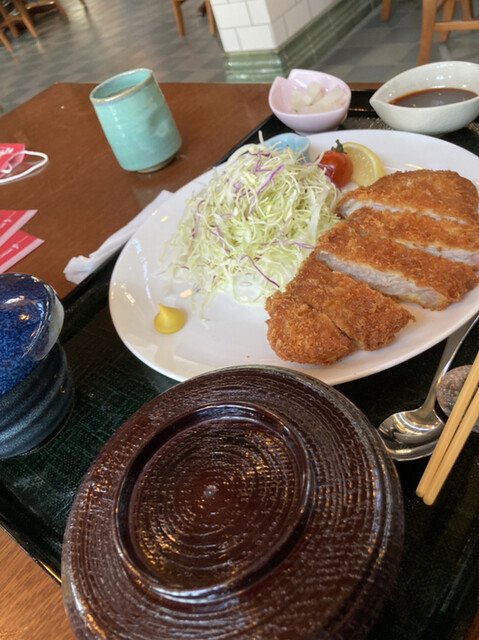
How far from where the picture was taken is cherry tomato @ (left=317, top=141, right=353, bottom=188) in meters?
1.67

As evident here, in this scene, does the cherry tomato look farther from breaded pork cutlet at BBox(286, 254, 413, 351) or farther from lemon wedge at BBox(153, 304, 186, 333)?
lemon wedge at BBox(153, 304, 186, 333)

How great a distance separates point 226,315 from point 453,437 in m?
0.76

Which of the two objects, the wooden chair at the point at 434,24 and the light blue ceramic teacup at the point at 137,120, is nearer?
the light blue ceramic teacup at the point at 137,120

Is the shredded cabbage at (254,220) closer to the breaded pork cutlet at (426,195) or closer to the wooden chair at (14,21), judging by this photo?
the breaded pork cutlet at (426,195)

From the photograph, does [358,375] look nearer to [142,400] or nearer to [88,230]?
[142,400]

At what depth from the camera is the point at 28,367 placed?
1.05 meters

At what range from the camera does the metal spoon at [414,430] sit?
89cm

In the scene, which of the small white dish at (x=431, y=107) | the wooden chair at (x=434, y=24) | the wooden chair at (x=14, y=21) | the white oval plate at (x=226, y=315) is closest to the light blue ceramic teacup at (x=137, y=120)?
the white oval plate at (x=226, y=315)

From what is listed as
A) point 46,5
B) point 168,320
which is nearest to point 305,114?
point 168,320

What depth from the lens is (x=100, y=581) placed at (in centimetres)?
61

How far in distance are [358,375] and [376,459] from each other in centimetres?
38

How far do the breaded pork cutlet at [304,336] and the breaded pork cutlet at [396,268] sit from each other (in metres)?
0.18

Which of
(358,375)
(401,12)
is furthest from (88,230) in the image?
(401,12)

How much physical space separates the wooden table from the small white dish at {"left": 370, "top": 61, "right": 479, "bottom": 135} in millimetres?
613
